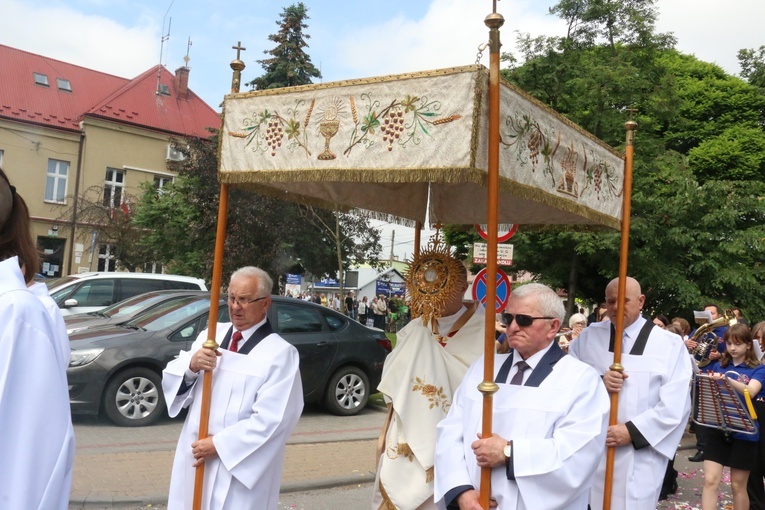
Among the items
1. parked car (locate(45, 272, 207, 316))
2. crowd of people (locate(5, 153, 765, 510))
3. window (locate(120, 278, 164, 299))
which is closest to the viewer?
crowd of people (locate(5, 153, 765, 510))

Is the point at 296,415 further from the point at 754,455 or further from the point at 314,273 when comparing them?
the point at 314,273

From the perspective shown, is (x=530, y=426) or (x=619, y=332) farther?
(x=619, y=332)

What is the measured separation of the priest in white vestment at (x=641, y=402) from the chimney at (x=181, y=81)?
37.4 m

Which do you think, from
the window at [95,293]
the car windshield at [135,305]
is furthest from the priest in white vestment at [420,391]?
the window at [95,293]

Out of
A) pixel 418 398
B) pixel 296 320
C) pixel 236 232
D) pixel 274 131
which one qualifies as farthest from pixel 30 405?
pixel 236 232

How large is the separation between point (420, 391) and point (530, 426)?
112cm

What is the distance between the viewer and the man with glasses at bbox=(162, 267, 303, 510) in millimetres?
3623

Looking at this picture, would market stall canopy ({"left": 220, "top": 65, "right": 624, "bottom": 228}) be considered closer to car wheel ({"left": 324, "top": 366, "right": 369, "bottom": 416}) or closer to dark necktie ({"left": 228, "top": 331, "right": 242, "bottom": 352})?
dark necktie ({"left": 228, "top": 331, "right": 242, "bottom": 352})

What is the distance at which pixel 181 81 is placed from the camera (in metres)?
38.6


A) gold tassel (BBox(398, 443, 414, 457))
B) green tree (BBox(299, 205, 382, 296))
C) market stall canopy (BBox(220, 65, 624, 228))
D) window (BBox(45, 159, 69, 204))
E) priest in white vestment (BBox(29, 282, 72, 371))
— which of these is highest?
window (BBox(45, 159, 69, 204))

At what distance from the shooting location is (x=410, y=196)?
17.5ft


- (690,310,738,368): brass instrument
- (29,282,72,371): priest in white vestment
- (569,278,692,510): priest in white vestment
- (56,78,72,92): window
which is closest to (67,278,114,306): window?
(690,310,738,368): brass instrument

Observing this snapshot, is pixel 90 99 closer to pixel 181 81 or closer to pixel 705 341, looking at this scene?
pixel 181 81

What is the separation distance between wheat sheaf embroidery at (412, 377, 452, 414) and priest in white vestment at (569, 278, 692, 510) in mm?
983
